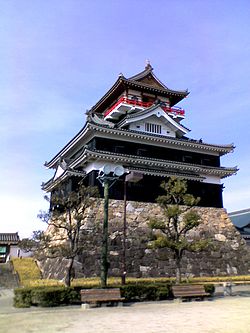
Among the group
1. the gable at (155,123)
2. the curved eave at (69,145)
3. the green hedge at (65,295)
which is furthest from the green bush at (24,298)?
the gable at (155,123)

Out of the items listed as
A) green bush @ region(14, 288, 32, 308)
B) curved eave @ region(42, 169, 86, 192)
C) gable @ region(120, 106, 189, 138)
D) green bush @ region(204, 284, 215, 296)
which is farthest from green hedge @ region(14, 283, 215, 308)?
gable @ region(120, 106, 189, 138)

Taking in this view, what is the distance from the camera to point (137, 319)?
9758mm

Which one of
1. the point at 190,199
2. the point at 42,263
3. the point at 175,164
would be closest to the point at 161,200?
the point at 190,199

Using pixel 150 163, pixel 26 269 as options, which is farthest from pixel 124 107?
pixel 26 269

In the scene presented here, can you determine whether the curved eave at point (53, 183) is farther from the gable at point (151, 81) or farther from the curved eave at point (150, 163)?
the gable at point (151, 81)

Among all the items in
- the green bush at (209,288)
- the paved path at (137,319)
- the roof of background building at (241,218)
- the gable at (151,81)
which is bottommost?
the paved path at (137,319)

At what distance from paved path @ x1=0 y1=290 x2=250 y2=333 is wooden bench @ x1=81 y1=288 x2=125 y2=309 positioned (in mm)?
419

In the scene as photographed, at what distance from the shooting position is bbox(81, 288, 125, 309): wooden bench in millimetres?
12187

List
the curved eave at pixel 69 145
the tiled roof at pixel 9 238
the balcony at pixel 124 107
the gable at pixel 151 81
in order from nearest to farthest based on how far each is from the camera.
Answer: the curved eave at pixel 69 145 → the balcony at pixel 124 107 → the tiled roof at pixel 9 238 → the gable at pixel 151 81

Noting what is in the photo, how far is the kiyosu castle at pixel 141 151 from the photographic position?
25406 mm

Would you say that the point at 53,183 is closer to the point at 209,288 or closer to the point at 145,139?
the point at 145,139

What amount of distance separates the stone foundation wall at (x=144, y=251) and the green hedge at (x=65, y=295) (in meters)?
6.67

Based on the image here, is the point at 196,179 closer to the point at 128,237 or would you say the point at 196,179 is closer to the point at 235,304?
the point at 128,237

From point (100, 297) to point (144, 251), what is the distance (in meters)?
11.4
